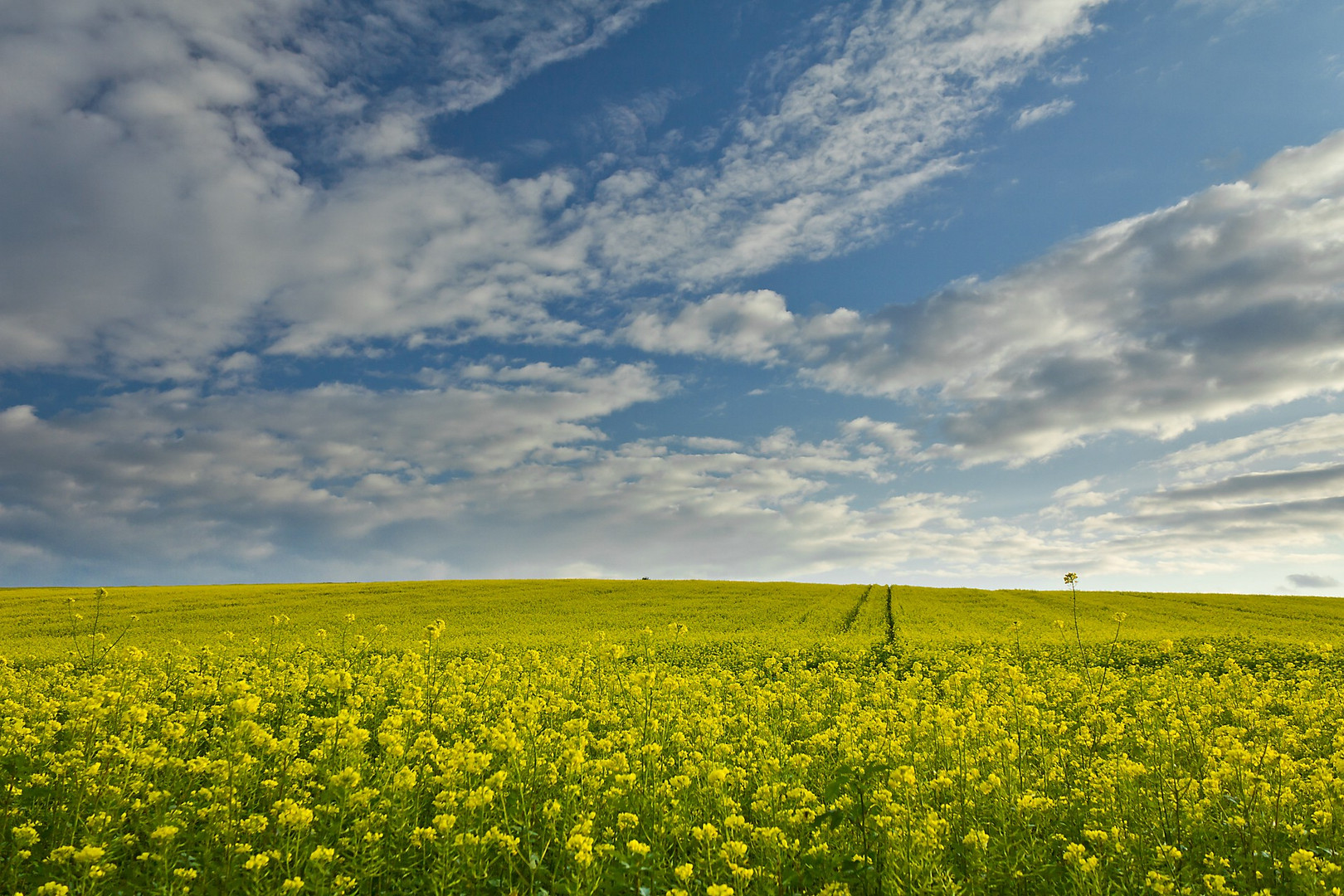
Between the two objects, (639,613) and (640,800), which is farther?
(639,613)

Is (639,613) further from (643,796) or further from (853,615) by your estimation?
(643,796)

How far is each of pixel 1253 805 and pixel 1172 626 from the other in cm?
3194

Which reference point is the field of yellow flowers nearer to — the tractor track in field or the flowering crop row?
the flowering crop row

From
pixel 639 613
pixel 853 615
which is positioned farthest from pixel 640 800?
pixel 853 615

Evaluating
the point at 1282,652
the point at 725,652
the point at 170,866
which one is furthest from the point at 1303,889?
the point at 1282,652

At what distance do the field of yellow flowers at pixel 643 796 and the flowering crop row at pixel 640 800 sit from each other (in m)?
0.04

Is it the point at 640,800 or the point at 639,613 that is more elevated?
the point at 640,800

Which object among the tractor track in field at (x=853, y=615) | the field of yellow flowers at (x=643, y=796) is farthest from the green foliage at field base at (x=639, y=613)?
the field of yellow flowers at (x=643, y=796)

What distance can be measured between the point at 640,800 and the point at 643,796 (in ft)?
0.29

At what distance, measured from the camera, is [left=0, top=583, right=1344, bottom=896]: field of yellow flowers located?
5176 mm

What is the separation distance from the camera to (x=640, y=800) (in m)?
6.52

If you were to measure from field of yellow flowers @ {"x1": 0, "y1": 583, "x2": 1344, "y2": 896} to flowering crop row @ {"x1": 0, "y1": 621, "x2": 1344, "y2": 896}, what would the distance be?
4 centimetres

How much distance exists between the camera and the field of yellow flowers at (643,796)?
5.18 metres

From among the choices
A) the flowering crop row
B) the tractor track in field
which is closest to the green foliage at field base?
the tractor track in field
